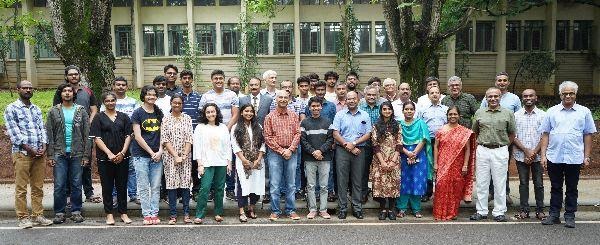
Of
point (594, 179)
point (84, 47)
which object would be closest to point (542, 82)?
point (594, 179)

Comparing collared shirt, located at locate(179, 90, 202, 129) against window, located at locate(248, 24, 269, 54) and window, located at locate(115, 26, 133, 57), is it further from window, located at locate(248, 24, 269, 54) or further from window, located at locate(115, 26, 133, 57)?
window, located at locate(115, 26, 133, 57)

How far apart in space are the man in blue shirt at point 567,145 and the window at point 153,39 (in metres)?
24.6

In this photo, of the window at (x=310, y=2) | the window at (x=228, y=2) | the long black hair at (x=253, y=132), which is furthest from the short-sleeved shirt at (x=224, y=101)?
the window at (x=228, y=2)

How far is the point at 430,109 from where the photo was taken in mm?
8289

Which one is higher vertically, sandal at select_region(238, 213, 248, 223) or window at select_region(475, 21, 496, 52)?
window at select_region(475, 21, 496, 52)

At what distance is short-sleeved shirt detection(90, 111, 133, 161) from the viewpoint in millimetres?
7590

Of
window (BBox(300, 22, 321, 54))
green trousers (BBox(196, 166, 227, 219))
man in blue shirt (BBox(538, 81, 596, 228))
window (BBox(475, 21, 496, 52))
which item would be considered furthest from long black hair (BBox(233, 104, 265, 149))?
window (BBox(475, 21, 496, 52))

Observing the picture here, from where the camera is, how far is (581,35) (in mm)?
28391

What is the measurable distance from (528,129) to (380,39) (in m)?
21.5

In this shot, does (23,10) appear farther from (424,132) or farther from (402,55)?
(424,132)

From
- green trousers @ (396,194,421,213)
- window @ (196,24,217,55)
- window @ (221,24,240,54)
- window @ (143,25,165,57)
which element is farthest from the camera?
window @ (143,25,165,57)

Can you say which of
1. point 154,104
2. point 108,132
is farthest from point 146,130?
point 108,132

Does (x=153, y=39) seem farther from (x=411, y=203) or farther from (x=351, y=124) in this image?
(x=411, y=203)

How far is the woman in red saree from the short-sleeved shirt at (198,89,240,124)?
325 cm
